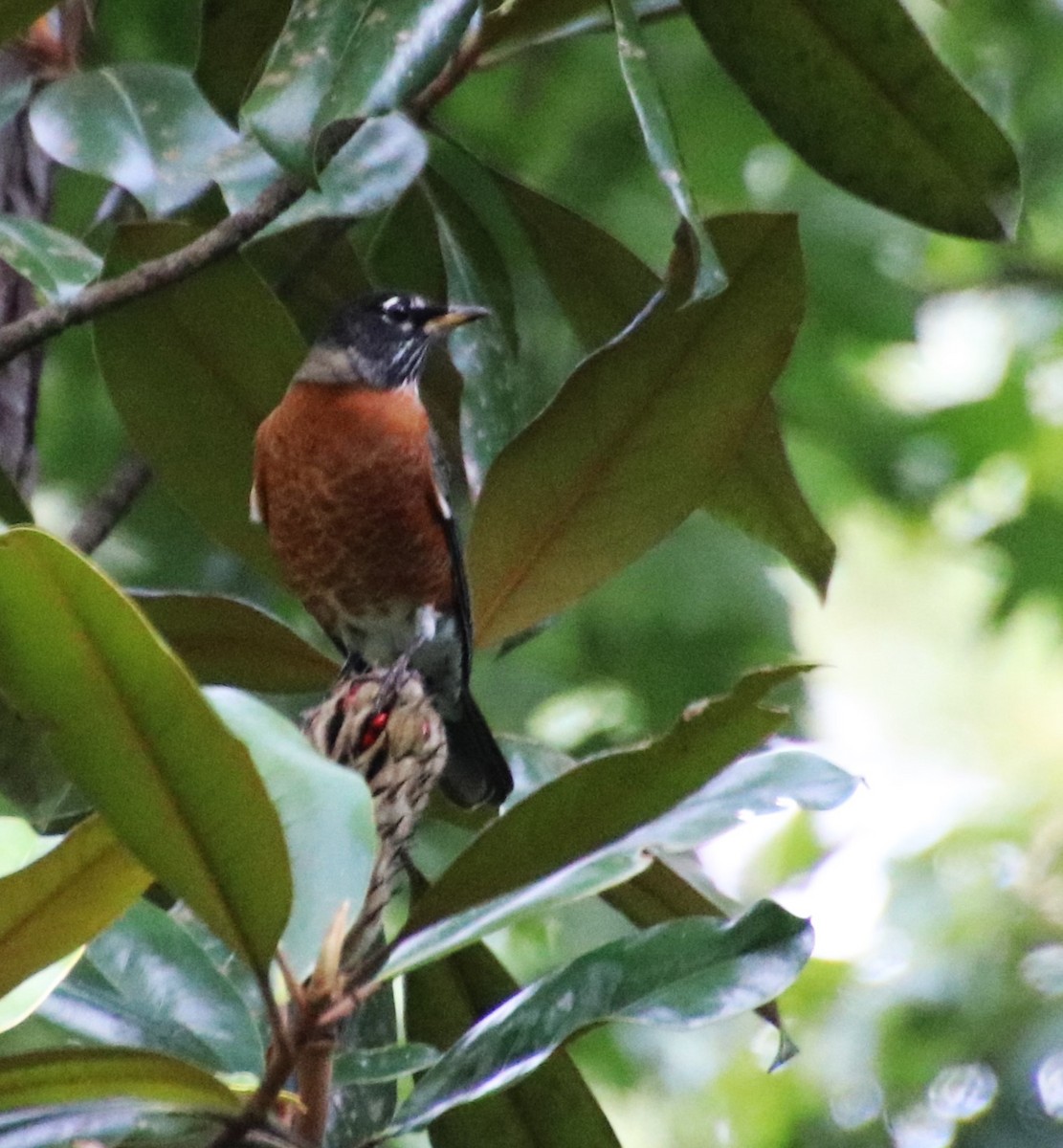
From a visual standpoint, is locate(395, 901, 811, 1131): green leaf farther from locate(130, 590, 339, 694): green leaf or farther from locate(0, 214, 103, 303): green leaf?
locate(0, 214, 103, 303): green leaf

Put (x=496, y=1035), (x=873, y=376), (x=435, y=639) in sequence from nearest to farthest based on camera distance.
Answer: (x=496, y=1035) < (x=435, y=639) < (x=873, y=376)

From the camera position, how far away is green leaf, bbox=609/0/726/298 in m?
1.49

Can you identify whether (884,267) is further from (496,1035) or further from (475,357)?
(496,1035)

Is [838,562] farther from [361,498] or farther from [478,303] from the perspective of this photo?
[478,303]

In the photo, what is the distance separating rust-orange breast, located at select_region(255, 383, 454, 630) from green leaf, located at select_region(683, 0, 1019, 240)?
110cm

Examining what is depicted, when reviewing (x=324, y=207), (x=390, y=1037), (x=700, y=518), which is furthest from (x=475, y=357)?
(x=700, y=518)

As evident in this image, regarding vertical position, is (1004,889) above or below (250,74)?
below

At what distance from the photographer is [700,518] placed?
3527mm

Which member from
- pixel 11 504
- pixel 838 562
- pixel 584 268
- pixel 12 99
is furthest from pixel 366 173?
pixel 838 562

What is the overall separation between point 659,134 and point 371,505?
4.43 feet

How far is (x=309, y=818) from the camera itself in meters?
1.21

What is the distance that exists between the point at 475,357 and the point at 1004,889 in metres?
2.22

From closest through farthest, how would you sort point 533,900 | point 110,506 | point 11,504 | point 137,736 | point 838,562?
point 137,736
point 533,900
point 11,504
point 110,506
point 838,562

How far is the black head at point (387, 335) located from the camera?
247 cm
